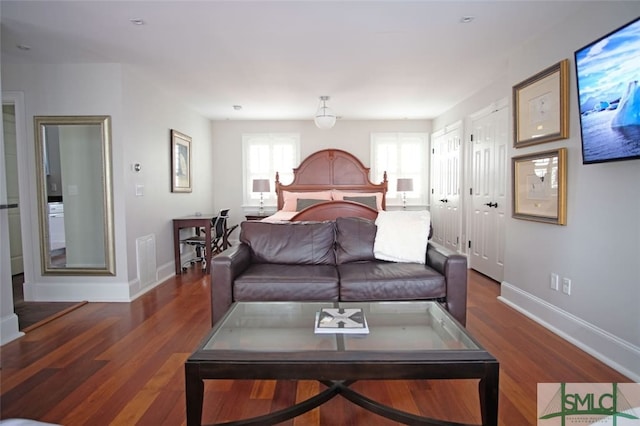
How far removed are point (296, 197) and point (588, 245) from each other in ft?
15.0

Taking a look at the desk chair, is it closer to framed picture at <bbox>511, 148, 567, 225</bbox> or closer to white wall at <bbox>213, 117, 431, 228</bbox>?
white wall at <bbox>213, 117, 431, 228</bbox>

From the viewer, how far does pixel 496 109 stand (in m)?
4.31

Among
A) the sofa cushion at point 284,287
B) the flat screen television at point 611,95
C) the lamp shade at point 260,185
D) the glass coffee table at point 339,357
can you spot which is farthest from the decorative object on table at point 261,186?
the flat screen television at point 611,95

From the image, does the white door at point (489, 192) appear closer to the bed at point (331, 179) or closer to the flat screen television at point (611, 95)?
the flat screen television at point (611, 95)

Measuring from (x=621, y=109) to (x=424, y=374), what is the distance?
6.30ft

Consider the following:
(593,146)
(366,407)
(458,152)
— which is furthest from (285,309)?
(458,152)

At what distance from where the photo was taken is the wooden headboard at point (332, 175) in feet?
21.6

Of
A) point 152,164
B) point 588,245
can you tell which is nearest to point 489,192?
point 588,245

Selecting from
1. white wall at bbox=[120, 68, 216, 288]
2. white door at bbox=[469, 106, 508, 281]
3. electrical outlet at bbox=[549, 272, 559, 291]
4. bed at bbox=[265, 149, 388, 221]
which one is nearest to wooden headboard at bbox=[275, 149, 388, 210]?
bed at bbox=[265, 149, 388, 221]

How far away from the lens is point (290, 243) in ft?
10.4

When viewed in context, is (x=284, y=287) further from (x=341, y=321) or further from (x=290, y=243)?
(x=341, y=321)

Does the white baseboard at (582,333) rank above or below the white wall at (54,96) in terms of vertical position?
below

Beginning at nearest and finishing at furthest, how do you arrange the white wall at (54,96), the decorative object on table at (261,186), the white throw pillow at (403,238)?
the white throw pillow at (403,238), the white wall at (54,96), the decorative object on table at (261,186)

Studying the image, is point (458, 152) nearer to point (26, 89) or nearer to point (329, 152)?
point (329, 152)
